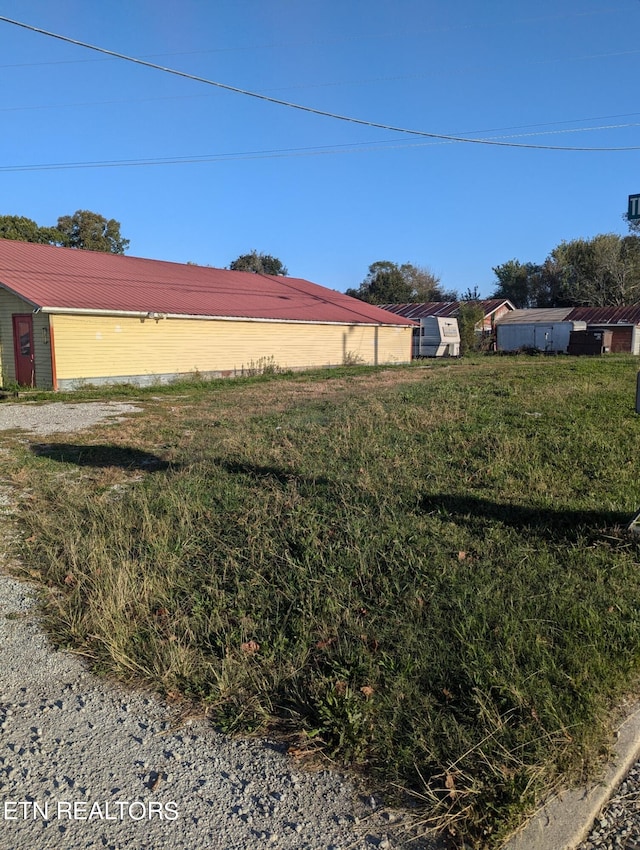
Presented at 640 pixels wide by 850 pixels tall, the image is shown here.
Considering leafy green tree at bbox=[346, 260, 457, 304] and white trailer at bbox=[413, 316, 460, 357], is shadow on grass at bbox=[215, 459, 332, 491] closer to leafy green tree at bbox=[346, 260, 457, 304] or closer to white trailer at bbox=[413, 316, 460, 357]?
white trailer at bbox=[413, 316, 460, 357]

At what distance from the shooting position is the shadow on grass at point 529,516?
5070 millimetres

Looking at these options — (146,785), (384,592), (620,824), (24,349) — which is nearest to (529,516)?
(384,592)

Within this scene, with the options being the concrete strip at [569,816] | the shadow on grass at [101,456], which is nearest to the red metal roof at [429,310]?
the shadow on grass at [101,456]

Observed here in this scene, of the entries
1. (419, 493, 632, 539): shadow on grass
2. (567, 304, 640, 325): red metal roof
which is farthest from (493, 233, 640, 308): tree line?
(419, 493, 632, 539): shadow on grass

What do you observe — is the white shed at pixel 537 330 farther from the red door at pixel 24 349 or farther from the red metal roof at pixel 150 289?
the red door at pixel 24 349

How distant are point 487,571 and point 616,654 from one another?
3.48 feet

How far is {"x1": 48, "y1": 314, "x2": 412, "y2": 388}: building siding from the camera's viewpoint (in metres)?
20.1

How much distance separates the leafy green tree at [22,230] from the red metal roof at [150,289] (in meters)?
20.2

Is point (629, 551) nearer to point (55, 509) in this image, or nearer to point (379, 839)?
point (379, 839)

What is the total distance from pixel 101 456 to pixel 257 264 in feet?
218

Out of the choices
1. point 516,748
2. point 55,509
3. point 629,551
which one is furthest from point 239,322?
point 516,748

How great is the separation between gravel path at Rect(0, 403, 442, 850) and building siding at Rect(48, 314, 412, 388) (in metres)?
18.1

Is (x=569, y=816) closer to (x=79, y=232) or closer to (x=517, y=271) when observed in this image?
(x=79, y=232)

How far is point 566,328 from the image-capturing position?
157 ft
